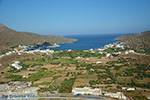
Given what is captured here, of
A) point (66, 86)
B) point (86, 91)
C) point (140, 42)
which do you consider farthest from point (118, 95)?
point (140, 42)

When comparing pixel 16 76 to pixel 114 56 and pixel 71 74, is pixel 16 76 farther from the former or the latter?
pixel 114 56

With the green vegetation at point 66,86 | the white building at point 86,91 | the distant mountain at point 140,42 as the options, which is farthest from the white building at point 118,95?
the distant mountain at point 140,42

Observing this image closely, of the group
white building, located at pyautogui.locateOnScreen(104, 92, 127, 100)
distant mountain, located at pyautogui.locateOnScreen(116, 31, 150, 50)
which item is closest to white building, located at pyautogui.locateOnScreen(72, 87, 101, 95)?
white building, located at pyautogui.locateOnScreen(104, 92, 127, 100)

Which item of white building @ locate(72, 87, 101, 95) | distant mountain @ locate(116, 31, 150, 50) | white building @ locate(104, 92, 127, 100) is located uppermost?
distant mountain @ locate(116, 31, 150, 50)

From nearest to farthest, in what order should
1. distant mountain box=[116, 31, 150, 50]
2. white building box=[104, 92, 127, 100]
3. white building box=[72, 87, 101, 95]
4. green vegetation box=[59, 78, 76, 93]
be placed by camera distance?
white building box=[104, 92, 127, 100], white building box=[72, 87, 101, 95], green vegetation box=[59, 78, 76, 93], distant mountain box=[116, 31, 150, 50]

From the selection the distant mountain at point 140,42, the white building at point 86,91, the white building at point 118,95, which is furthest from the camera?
the distant mountain at point 140,42

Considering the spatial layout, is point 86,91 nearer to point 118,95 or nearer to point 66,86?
point 66,86

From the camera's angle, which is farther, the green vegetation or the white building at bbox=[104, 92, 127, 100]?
the green vegetation

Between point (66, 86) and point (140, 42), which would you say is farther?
point (140, 42)

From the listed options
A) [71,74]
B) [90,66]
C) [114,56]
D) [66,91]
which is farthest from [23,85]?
[114,56]

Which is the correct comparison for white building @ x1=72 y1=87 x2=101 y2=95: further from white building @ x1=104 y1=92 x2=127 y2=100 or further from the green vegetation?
white building @ x1=104 y1=92 x2=127 y2=100

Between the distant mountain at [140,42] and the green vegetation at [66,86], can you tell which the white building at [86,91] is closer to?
the green vegetation at [66,86]

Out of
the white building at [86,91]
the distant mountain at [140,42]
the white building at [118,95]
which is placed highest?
the distant mountain at [140,42]
